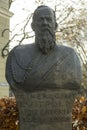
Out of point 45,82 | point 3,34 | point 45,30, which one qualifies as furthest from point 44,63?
point 3,34

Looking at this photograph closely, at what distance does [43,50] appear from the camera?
5.59m

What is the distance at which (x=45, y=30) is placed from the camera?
5559 millimetres

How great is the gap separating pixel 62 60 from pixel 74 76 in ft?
0.80

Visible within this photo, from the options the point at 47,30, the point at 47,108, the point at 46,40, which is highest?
the point at 47,30

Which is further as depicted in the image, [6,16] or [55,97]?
[6,16]

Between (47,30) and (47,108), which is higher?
(47,30)

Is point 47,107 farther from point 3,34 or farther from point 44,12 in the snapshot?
point 3,34

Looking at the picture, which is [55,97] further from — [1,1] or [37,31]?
[1,1]

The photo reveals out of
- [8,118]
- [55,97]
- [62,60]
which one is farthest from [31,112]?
[8,118]

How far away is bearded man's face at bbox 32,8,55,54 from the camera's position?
219 inches

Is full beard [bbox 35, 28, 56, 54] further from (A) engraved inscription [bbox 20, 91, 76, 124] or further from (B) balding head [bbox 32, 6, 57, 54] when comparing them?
(A) engraved inscription [bbox 20, 91, 76, 124]

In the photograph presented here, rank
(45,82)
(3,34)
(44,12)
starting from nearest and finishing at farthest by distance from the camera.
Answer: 1. (45,82)
2. (44,12)
3. (3,34)

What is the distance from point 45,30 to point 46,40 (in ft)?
0.40

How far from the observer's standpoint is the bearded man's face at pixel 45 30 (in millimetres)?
5551
